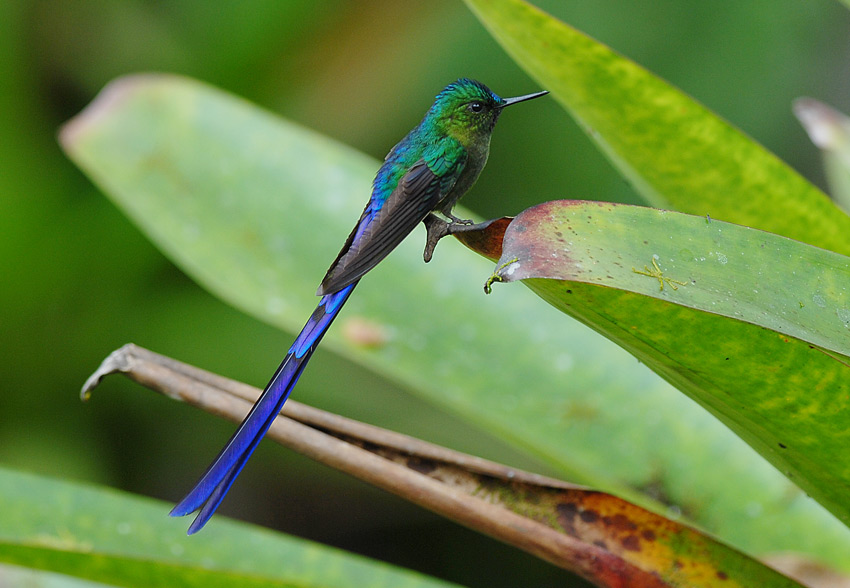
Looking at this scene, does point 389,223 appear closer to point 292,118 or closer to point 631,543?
point 631,543

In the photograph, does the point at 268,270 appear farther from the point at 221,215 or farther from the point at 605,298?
the point at 605,298

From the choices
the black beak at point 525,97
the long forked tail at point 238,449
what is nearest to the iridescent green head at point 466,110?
the black beak at point 525,97

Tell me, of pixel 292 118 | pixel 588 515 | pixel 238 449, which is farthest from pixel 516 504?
pixel 292 118

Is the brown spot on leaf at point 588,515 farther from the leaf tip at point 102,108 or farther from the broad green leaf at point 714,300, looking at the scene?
the leaf tip at point 102,108

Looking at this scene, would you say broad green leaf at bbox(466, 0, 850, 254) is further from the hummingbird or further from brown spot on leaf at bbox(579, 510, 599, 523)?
brown spot on leaf at bbox(579, 510, 599, 523)

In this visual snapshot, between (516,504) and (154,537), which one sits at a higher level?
(516,504)

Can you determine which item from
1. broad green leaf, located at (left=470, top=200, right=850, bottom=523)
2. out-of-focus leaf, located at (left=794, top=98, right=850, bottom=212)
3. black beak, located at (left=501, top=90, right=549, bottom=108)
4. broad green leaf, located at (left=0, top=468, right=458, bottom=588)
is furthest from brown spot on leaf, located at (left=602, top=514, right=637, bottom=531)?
out-of-focus leaf, located at (left=794, top=98, right=850, bottom=212)
